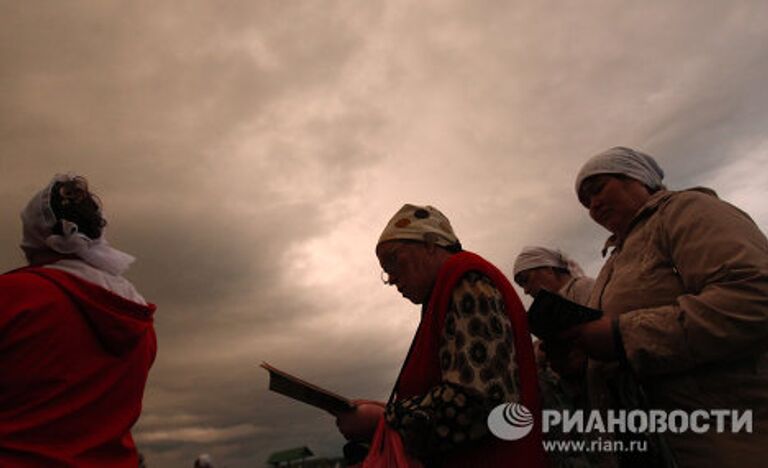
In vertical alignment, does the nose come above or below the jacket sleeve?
above

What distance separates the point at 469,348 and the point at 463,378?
120mm

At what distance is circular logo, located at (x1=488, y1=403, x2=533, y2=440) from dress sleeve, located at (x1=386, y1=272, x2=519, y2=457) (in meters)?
0.03

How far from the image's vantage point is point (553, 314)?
2.38m

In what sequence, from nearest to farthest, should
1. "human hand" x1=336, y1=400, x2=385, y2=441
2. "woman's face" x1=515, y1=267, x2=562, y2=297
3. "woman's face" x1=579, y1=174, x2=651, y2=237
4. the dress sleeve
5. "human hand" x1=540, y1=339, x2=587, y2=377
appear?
the dress sleeve → "human hand" x1=336, y1=400, x2=385, y2=441 → "human hand" x1=540, y1=339, x2=587, y2=377 → "woman's face" x1=579, y1=174, x2=651, y2=237 → "woman's face" x1=515, y1=267, x2=562, y2=297

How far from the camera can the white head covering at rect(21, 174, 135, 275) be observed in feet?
8.77

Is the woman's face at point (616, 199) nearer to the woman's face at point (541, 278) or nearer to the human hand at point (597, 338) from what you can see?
the human hand at point (597, 338)

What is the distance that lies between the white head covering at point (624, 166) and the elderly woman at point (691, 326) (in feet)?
0.91

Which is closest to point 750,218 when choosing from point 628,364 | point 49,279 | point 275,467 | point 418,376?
point 628,364

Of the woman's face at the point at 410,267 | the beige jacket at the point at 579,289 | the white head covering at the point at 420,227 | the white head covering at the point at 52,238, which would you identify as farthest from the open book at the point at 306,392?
the beige jacket at the point at 579,289

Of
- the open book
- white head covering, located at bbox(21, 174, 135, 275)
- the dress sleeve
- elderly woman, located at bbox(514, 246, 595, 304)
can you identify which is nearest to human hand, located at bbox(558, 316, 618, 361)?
the dress sleeve

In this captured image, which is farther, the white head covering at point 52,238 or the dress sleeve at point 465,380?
the white head covering at point 52,238

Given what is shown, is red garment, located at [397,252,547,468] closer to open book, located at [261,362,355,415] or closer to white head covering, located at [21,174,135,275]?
open book, located at [261,362,355,415]

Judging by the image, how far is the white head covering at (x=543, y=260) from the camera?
515cm

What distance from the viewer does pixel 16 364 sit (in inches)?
84.5
